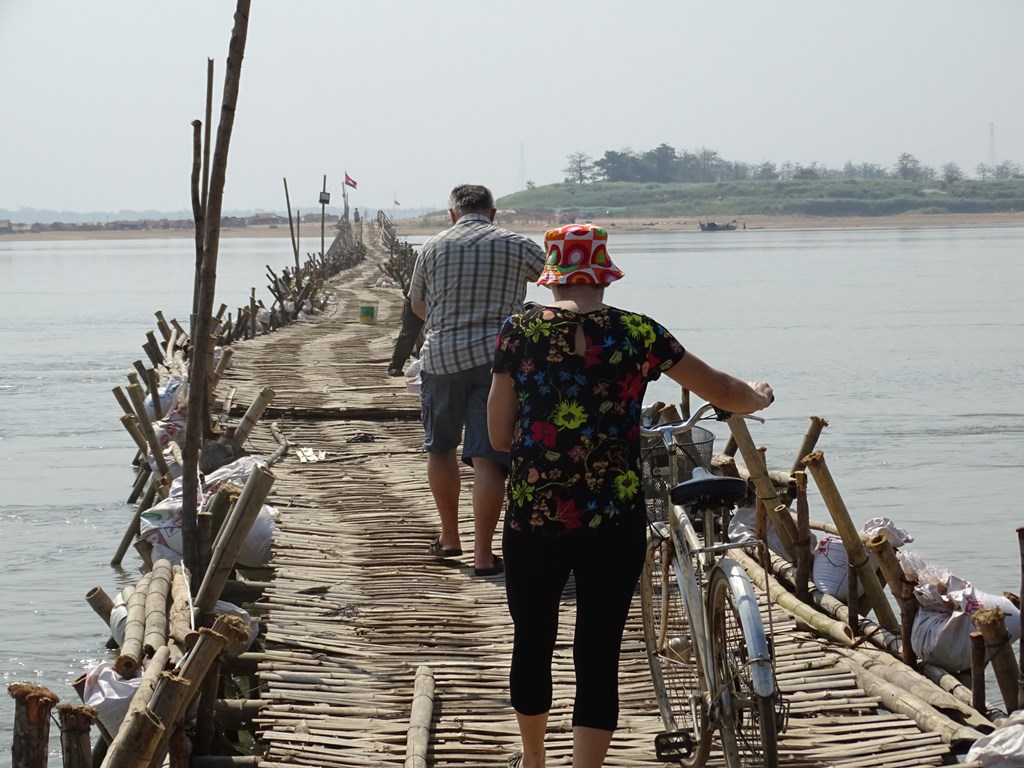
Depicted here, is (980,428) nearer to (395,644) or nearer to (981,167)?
(395,644)

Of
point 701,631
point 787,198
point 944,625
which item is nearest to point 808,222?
point 787,198

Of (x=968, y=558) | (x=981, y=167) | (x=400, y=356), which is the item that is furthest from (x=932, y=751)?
(x=981, y=167)

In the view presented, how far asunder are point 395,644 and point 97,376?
68.2 ft

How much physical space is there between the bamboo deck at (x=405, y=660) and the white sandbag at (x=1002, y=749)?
0.70 feet

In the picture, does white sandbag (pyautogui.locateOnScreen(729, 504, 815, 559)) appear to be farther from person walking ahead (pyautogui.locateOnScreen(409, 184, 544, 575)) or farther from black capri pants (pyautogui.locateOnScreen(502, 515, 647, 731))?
black capri pants (pyautogui.locateOnScreen(502, 515, 647, 731))

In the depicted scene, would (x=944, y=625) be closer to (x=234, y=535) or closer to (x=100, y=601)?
(x=234, y=535)

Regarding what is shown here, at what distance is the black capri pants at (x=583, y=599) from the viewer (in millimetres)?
3367

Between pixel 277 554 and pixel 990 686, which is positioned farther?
pixel 990 686

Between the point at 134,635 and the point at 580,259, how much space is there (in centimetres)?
219

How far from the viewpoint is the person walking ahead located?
228 inches

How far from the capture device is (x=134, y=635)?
4.59m

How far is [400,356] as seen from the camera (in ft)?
43.1

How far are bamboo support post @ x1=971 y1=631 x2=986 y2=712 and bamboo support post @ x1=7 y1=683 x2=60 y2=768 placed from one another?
2842 millimetres

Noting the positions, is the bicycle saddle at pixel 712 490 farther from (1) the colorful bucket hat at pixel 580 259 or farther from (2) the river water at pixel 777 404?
(2) the river water at pixel 777 404
